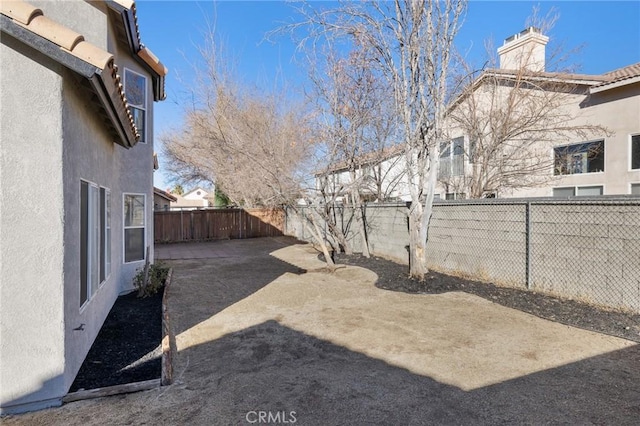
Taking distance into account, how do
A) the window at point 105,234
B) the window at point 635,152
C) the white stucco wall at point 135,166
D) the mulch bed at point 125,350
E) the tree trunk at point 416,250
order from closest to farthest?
the mulch bed at point 125,350 → the window at point 105,234 → the white stucco wall at point 135,166 → the tree trunk at point 416,250 → the window at point 635,152

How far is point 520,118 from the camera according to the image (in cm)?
1038

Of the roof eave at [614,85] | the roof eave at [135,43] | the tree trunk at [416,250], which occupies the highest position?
the roof eave at [614,85]

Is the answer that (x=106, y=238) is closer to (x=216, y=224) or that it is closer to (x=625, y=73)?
(x=625, y=73)

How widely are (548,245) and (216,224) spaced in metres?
17.2

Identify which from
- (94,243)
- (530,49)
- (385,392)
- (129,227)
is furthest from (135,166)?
(530,49)

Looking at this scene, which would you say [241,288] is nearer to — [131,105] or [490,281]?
Result: [131,105]

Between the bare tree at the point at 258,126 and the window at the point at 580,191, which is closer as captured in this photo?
the bare tree at the point at 258,126

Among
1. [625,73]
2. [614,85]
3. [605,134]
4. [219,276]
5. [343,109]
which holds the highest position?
[625,73]

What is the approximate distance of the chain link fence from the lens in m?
5.37

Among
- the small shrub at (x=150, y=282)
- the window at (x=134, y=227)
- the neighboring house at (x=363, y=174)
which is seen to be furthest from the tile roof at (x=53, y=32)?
the neighboring house at (x=363, y=174)

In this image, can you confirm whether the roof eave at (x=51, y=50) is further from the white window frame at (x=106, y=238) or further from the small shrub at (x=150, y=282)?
the small shrub at (x=150, y=282)

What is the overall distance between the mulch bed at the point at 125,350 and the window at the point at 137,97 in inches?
154

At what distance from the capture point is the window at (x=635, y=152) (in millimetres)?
10445

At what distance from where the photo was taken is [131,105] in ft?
24.7
